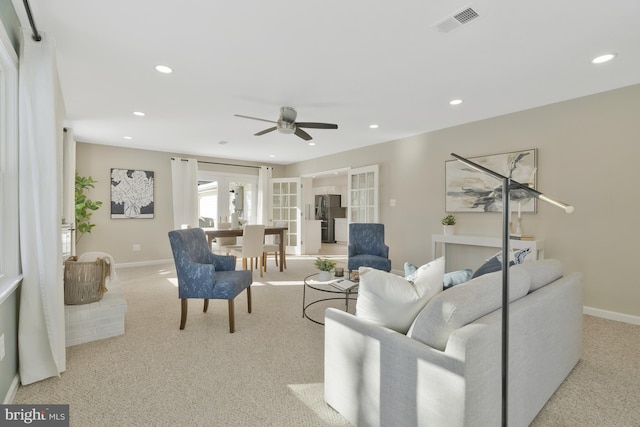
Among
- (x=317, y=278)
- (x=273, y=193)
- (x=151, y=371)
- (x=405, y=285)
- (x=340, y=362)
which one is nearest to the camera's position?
(x=405, y=285)

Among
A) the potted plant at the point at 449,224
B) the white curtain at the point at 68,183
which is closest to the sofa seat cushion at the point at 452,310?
the potted plant at the point at 449,224

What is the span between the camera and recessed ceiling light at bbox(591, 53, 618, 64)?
247 centimetres

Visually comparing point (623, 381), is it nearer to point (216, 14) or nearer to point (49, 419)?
point (49, 419)

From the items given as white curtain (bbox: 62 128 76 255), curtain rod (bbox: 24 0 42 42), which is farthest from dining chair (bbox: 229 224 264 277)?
curtain rod (bbox: 24 0 42 42)

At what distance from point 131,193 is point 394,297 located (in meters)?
6.09

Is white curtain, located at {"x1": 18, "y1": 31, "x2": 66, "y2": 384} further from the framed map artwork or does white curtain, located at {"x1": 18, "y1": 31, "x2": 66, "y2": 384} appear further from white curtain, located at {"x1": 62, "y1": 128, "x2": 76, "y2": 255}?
the framed map artwork

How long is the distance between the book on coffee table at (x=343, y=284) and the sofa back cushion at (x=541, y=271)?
52.0 inches

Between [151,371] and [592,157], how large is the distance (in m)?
4.55

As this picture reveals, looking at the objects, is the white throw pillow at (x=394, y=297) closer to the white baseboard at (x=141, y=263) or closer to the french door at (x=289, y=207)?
the white baseboard at (x=141, y=263)

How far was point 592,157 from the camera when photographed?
10.7 feet

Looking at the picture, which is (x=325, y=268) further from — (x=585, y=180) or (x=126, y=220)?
(x=126, y=220)

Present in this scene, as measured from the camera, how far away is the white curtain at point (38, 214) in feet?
6.22

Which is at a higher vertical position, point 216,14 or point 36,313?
point 216,14

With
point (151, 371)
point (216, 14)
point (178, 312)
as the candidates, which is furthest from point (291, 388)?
point (216, 14)
